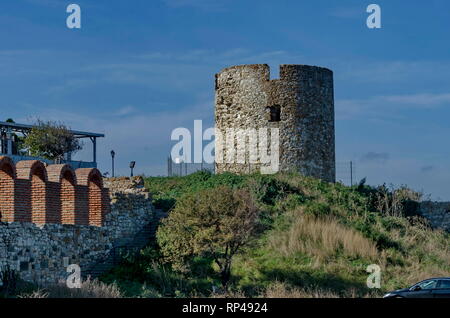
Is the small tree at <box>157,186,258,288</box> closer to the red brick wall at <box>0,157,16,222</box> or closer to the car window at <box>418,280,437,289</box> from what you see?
the red brick wall at <box>0,157,16,222</box>

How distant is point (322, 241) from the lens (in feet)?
93.4

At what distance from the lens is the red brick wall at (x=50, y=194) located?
23.6 metres

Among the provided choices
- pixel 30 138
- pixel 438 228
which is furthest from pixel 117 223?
pixel 30 138

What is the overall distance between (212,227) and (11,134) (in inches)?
870

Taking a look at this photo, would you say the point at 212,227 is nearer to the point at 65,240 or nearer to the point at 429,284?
the point at 65,240

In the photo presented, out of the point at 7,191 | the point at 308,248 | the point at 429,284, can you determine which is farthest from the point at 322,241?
the point at 7,191

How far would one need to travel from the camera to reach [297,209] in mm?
31031

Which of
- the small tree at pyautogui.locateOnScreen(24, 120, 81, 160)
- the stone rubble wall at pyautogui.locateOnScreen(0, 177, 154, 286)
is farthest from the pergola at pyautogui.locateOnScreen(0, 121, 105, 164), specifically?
the stone rubble wall at pyautogui.locateOnScreen(0, 177, 154, 286)

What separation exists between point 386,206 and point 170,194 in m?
9.09

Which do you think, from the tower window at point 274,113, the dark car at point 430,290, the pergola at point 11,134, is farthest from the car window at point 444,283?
the pergola at point 11,134

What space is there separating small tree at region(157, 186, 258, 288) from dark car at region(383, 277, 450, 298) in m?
7.14

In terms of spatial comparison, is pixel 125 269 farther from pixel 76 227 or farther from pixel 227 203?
pixel 227 203

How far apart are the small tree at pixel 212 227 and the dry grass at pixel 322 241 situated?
2.37 m
